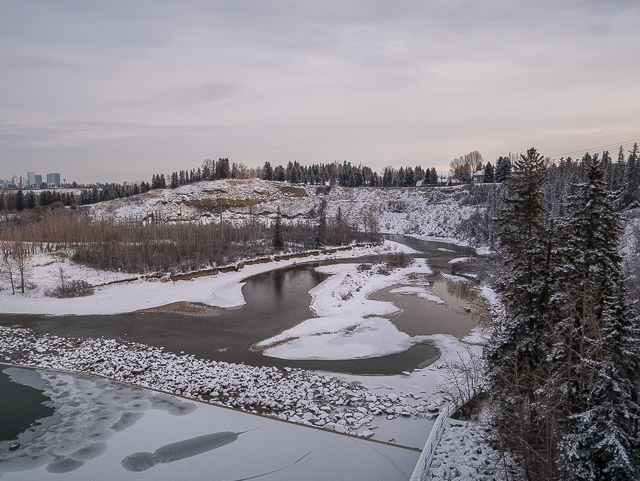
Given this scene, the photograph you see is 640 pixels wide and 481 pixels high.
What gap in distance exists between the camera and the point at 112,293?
25.8 m

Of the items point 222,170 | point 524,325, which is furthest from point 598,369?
point 222,170

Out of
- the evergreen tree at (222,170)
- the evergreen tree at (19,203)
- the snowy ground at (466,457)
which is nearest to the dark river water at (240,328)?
the snowy ground at (466,457)

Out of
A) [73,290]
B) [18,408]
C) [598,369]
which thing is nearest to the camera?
[598,369]

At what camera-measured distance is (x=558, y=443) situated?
604 cm

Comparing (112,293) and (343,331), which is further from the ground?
(112,293)

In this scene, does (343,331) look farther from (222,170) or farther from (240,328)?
(222,170)

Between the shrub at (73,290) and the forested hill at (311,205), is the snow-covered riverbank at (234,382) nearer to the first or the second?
the shrub at (73,290)

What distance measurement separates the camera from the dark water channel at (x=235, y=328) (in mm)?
14961

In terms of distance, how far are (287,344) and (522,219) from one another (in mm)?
10734

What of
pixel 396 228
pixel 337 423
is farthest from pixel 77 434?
pixel 396 228

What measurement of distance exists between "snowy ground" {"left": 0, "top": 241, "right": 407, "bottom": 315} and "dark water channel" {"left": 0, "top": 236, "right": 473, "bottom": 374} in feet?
4.00

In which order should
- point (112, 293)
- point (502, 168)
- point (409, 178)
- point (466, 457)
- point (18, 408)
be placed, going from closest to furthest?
point (466, 457)
point (18, 408)
point (112, 293)
point (502, 168)
point (409, 178)

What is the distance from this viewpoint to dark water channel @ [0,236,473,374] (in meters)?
15.0

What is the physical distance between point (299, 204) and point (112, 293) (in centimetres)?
5957
